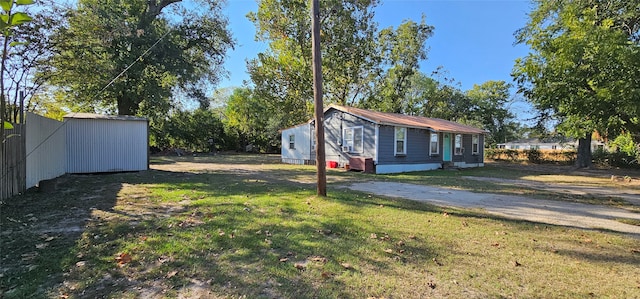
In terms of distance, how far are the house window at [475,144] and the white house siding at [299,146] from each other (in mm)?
10804

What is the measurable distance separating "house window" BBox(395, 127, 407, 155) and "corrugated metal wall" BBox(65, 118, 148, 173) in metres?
11.7

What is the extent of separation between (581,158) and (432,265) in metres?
23.5

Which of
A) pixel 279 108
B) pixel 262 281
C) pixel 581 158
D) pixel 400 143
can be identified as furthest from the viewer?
pixel 279 108

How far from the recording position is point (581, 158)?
68.1 feet

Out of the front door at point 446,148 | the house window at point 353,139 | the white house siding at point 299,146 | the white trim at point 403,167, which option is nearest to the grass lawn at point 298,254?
the white trim at point 403,167

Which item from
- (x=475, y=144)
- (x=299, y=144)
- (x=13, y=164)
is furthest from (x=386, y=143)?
(x=13, y=164)

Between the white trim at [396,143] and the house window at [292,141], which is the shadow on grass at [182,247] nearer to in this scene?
the white trim at [396,143]

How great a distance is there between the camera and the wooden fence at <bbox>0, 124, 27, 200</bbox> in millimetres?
6301

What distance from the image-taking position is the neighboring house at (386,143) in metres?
15.6

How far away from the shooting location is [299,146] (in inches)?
827

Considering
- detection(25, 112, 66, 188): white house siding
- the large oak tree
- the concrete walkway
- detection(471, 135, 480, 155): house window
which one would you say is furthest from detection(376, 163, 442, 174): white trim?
detection(25, 112, 66, 188): white house siding

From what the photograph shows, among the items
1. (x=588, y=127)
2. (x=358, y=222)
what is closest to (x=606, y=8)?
(x=588, y=127)

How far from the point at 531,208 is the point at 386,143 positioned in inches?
Result: 358

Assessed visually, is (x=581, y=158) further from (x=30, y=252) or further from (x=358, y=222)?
(x=30, y=252)
